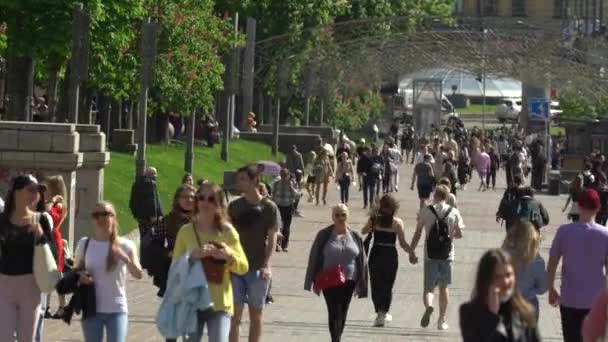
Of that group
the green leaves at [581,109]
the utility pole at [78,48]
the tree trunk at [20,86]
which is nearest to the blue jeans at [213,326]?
the utility pole at [78,48]

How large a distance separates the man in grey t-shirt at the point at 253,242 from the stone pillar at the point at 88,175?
9.19 m

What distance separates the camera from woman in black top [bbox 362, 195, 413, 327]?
19750 mm

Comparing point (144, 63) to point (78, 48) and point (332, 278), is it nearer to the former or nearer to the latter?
point (78, 48)

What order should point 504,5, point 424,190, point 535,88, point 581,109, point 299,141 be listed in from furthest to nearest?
point 504,5, point 581,109, point 535,88, point 299,141, point 424,190

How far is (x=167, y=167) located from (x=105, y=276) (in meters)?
30.4

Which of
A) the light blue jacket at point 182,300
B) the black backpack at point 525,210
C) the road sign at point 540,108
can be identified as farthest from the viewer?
the road sign at point 540,108

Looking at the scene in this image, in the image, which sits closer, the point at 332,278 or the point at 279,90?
the point at 332,278

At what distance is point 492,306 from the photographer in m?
9.39

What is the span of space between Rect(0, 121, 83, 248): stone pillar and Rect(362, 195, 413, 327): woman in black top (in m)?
5.01

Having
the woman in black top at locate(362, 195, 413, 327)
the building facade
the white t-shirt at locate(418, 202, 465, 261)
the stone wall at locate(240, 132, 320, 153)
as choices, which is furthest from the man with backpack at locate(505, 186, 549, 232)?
the building facade

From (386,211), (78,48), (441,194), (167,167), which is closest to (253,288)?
(386,211)

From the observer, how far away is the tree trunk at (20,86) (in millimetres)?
37406

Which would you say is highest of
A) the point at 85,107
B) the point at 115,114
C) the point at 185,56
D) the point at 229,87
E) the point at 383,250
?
the point at 185,56

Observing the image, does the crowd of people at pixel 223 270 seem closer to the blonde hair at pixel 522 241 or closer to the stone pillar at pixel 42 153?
the blonde hair at pixel 522 241
